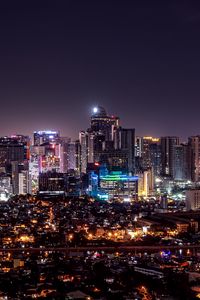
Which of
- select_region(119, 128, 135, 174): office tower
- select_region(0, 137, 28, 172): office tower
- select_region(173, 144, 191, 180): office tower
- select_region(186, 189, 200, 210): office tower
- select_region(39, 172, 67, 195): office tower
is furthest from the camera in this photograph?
select_region(0, 137, 28, 172): office tower

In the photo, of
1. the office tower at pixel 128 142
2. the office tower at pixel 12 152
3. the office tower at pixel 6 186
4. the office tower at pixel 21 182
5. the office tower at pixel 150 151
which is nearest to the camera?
the office tower at pixel 6 186

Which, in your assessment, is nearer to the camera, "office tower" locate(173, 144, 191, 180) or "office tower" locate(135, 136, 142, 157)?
"office tower" locate(173, 144, 191, 180)

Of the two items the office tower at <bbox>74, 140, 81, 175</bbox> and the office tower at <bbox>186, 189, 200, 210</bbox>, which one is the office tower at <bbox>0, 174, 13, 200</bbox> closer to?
the office tower at <bbox>74, 140, 81, 175</bbox>

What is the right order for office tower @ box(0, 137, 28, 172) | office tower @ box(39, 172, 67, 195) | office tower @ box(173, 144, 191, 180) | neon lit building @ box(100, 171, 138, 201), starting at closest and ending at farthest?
neon lit building @ box(100, 171, 138, 201), office tower @ box(39, 172, 67, 195), office tower @ box(173, 144, 191, 180), office tower @ box(0, 137, 28, 172)

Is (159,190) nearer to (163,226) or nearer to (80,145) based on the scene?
(80,145)

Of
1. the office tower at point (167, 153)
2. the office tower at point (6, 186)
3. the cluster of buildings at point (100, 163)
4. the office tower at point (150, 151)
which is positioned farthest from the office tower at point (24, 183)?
the office tower at point (167, 153)

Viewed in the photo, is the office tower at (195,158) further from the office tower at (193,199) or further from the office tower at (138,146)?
the office tower at (193,199)

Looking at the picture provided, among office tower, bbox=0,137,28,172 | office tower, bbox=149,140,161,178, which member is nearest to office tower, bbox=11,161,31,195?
office tower, bbox=0,137,28,172
